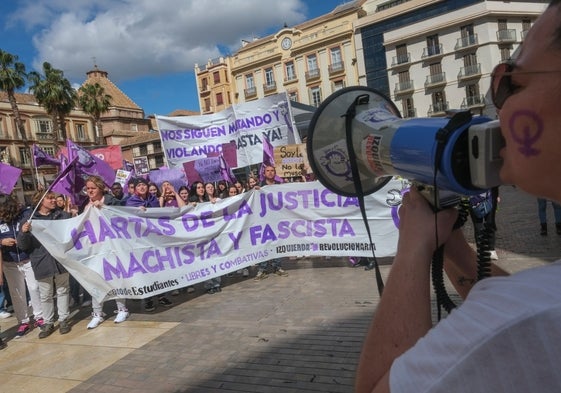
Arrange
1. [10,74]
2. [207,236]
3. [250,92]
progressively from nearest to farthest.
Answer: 1. [207,236]
2. [10,74]
3. [250,92]

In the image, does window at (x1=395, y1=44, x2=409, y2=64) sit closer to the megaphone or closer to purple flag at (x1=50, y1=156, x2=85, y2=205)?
purple flag at (x1=50, y1=156, x2=85, y2=205)

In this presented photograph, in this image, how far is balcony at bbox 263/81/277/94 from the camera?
161 ft

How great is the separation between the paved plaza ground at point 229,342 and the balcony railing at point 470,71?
118ft

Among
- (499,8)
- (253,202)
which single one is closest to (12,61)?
(253,202)

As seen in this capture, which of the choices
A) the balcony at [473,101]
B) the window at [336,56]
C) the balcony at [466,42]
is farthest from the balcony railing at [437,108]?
the window at [336,56]

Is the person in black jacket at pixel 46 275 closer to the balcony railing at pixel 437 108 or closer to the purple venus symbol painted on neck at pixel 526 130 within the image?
the purple venus symbol painted on neck at pixel 526 130

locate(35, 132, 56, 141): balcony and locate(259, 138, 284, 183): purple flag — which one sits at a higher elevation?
locate(35, 132, 56, 141): balcony

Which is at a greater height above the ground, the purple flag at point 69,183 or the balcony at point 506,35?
the balcony at point 506,35

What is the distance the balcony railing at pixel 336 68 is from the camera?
44844 millimetres

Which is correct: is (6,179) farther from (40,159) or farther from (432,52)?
(432,52)

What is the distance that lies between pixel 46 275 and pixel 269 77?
46660 mm

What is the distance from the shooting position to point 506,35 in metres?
38.2

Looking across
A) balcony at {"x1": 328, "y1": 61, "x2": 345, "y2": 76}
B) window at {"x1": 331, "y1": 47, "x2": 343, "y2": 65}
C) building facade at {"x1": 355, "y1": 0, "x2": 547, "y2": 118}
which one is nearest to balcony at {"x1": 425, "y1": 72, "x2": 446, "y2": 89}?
building facade at {"x1": 355, "y1": 0, "x2": 547, "y2": 118}

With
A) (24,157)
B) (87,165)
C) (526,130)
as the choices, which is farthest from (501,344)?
(24,157)
